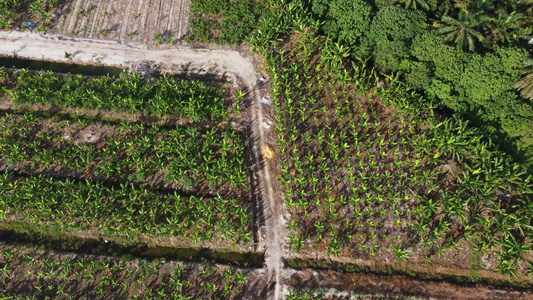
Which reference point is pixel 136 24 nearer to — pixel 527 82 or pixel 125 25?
pixel 125 25

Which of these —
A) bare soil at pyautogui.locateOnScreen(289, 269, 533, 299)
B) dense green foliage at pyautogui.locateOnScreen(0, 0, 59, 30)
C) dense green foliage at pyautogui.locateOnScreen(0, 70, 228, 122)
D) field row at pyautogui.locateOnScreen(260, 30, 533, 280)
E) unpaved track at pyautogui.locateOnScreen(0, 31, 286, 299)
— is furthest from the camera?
dense green foliage at pyautogui.locateOnScreen(0, 0, 59, 30)

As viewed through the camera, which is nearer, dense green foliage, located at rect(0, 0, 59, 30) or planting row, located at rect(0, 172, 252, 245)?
planting row, located at rect(0, 172, 252, 245)

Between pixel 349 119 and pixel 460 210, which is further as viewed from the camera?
pixel 349 119

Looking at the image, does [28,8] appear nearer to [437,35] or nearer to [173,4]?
[173,4]

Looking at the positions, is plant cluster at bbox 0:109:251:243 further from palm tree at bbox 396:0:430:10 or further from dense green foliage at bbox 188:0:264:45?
palm tree at bbox 396:0:430:10

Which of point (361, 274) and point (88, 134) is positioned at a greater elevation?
point (88, 134)

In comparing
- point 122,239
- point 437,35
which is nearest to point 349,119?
point 437,35

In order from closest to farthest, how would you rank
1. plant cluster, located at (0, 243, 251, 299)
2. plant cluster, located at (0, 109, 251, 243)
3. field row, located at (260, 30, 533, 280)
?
plant cluster, located at (0, 243, 251, 299)
plant cluster, located at (0, 109, 251, 243)
field row, located at (260, 30, 533, 280)

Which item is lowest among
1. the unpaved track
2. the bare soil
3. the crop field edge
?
the crop field edge

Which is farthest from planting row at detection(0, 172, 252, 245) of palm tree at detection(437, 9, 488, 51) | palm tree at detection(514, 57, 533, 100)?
palm tree at detection(514, 57, 533, 100)
